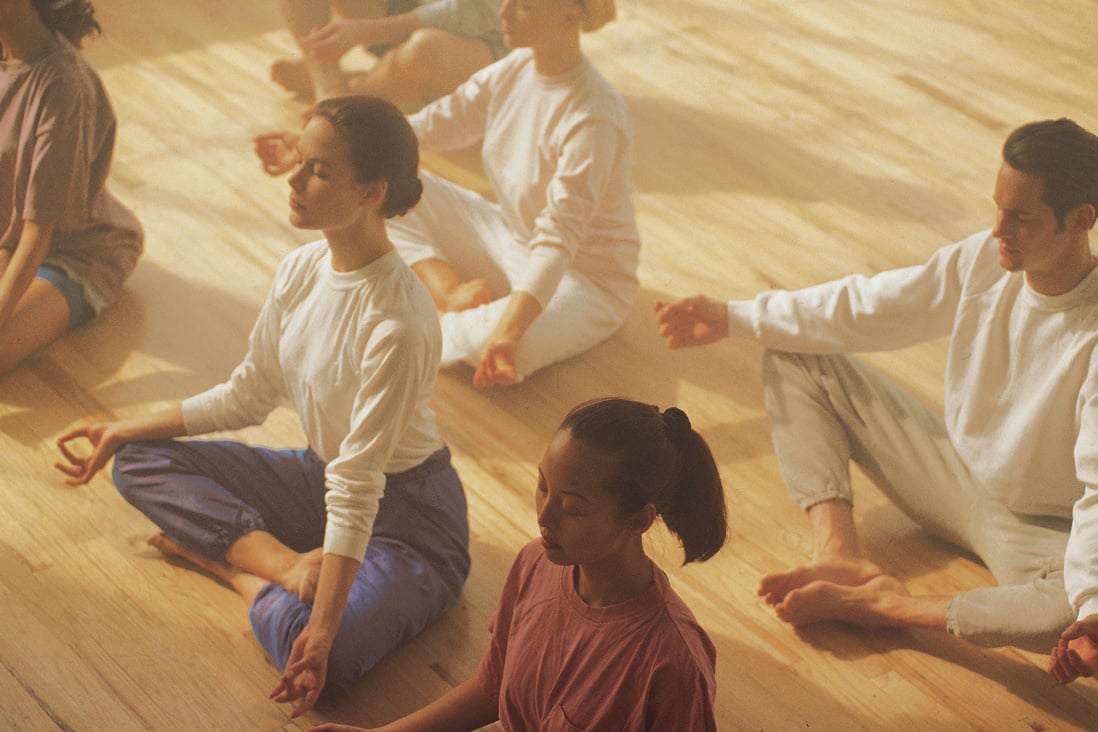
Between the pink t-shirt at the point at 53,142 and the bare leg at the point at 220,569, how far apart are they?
63 cm

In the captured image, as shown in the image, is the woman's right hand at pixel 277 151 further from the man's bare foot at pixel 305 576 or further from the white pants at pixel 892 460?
the white pants at pixel 892 460

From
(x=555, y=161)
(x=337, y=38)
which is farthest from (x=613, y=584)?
(x=337, y=38)

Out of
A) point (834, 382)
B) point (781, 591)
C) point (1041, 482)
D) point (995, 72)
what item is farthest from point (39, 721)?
point (995, 72)

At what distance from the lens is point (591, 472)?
1.25 m

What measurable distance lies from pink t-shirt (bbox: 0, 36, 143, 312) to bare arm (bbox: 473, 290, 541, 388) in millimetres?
709

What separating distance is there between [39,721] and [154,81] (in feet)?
6.38

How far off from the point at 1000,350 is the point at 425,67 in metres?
1.65

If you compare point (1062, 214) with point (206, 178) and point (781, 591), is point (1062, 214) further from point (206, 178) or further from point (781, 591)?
point (206, 178)

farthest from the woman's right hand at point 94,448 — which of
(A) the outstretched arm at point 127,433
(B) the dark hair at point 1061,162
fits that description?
(B) the dark hair at point 1061,162

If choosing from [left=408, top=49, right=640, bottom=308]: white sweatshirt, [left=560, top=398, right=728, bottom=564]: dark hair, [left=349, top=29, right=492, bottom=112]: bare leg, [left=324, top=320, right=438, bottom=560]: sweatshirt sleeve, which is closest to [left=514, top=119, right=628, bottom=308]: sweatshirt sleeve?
[left=408, top=49, right=640, bottom=308]: white sweatshirt

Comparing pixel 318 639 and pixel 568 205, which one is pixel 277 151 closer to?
pixel 568 205

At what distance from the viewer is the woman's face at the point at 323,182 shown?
67.1 inches

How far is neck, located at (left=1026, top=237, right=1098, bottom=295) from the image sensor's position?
1.82 m

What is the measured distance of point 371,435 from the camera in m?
1.70
